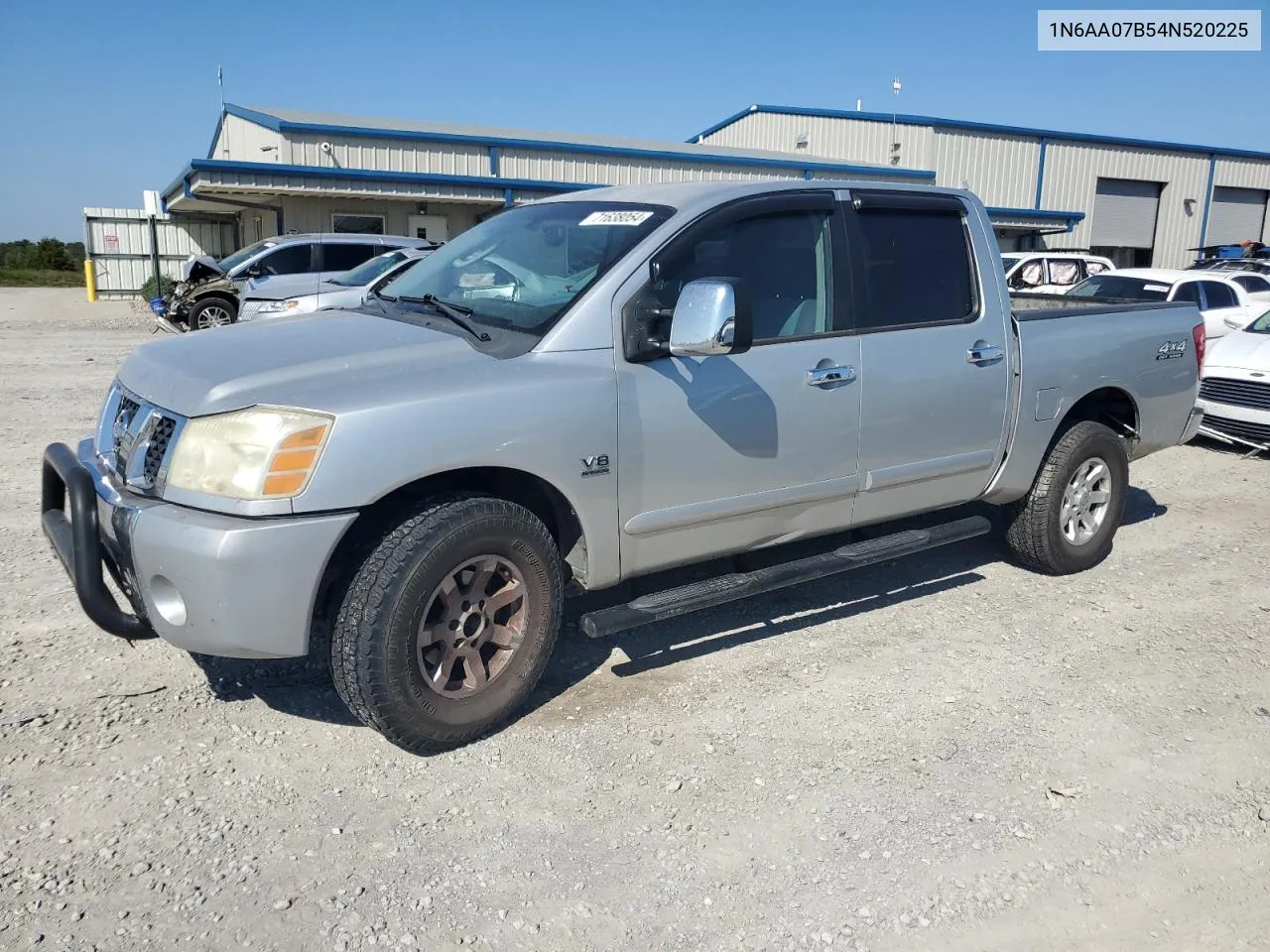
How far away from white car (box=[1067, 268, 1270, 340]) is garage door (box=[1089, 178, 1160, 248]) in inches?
798

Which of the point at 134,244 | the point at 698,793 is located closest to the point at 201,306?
the point at 698,793

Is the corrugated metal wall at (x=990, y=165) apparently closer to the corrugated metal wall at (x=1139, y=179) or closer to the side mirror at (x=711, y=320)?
the corrugated metal wall at (x=1139, y=179)

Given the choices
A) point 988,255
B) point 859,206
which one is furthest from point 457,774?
point 988,255

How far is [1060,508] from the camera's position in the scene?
17.9 ft

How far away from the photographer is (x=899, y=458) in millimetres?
4609

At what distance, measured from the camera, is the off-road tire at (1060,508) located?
212 inches

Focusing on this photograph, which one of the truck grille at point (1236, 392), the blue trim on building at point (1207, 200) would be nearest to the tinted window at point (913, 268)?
the truck grille at point (1236, 392)

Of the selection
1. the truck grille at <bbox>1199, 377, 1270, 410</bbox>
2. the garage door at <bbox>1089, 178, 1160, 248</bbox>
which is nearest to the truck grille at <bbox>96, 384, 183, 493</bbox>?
the truck grille at <bbox>1199, 377, 1270, 410</bbox>

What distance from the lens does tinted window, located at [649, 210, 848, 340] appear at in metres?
4.05

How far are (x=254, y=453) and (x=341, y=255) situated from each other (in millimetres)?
14840

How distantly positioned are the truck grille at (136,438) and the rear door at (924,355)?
2710mm

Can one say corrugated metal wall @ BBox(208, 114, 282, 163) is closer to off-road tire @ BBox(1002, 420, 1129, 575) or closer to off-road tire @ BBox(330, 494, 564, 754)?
off-road tire @ BBox(1002, 420, 1129, 575)

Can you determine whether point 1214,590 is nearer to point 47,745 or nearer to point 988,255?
point 988,255

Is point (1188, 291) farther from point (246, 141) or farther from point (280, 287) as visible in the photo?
point (246, 141)
